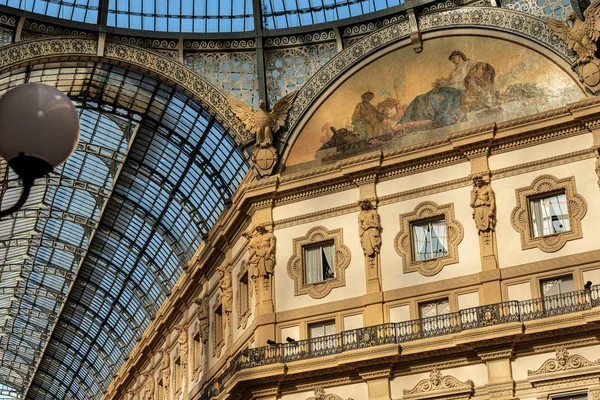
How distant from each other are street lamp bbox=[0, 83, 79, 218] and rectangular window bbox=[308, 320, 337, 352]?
25.9 metres

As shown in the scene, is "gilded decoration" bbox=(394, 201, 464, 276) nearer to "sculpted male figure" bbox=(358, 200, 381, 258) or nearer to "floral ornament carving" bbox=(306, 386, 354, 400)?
"sculpted male figure" bbox=(358, 200, 381, 258)

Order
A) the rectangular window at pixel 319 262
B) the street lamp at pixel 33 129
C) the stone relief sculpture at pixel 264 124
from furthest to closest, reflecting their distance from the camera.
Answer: the stone relief sculpture at pixel 264 124 < the rectangular window at pixel 319 262 < the street lamp at pixel 33 129

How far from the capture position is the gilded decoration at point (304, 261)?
36.4 meters

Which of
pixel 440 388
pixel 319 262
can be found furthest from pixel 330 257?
pixel 440 388

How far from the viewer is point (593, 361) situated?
102ft

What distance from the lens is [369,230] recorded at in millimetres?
36250

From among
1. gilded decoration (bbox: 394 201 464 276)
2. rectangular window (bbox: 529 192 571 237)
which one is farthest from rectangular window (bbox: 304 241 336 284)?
rectangular window (bbox: 529 192 571 237)

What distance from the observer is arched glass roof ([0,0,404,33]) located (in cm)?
4019

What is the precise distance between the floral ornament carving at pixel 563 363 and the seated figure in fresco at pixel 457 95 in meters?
9.12

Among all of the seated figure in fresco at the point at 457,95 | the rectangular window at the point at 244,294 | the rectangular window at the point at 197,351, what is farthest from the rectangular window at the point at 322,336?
the rectangular window at the point at 197,351

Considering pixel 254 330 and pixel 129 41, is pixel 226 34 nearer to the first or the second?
pixel 129 41

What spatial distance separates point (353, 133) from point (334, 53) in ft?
11.4

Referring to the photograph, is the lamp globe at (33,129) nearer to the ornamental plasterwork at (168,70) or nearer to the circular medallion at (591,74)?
the circular medallion at (591,74)

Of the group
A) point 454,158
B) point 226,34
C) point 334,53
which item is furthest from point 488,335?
point 226,34
